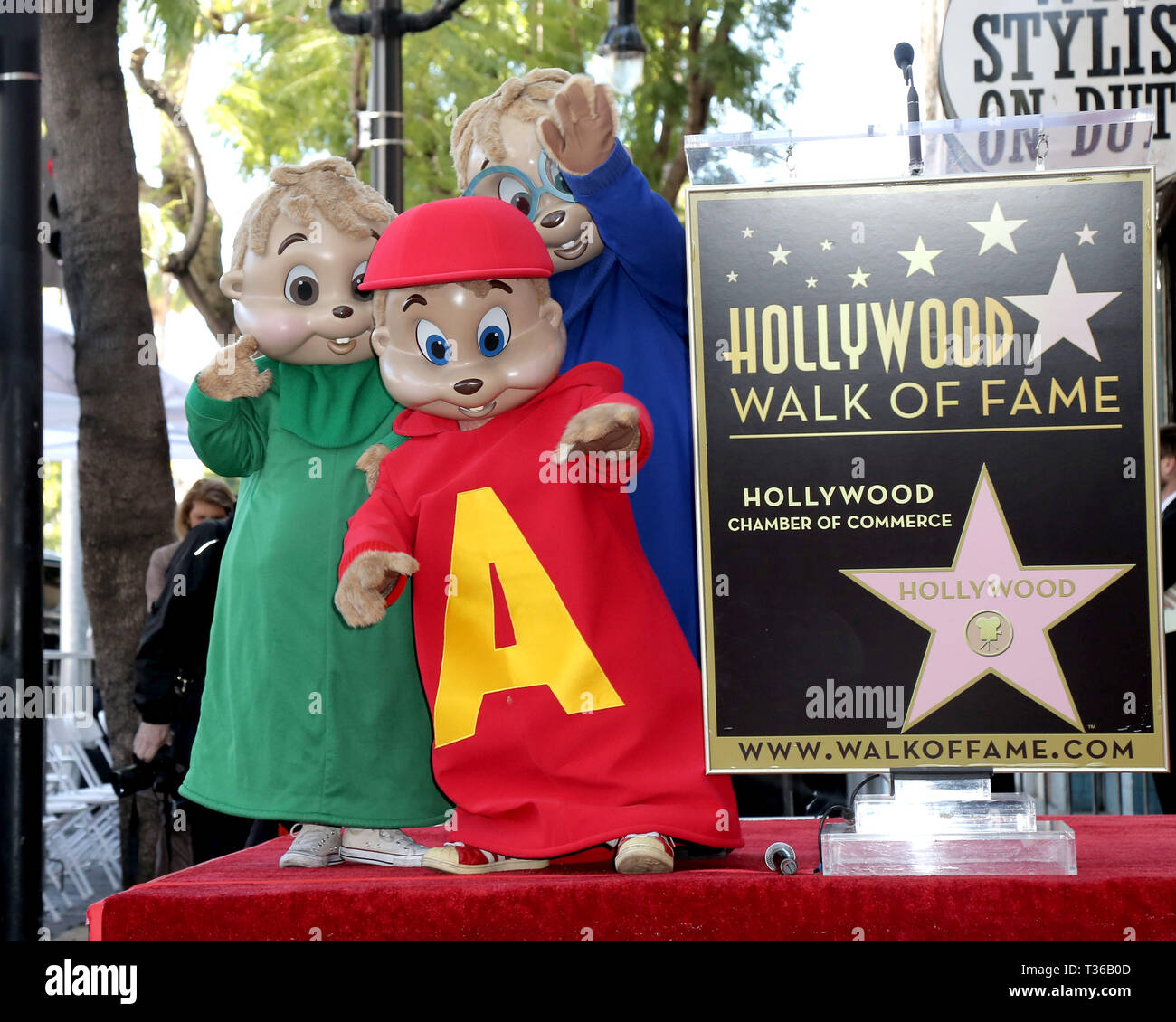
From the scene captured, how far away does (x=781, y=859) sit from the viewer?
9.23 ft

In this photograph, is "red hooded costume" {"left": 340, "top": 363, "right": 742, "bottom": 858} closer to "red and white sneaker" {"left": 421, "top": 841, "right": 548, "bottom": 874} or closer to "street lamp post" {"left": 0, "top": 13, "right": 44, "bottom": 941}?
"red and white sneaker" {"left": 421, "top": 841, "right": 548, "bottom": 874}

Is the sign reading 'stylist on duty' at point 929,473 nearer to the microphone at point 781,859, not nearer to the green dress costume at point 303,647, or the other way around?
the microphone at point 781,859

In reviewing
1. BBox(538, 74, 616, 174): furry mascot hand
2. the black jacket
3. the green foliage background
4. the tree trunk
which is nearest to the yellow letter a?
BBox(538, 74, 616, 174): furry mascot hand

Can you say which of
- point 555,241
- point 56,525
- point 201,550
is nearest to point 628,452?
point 555,241

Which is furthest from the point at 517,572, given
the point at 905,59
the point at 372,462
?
the point at 905,59

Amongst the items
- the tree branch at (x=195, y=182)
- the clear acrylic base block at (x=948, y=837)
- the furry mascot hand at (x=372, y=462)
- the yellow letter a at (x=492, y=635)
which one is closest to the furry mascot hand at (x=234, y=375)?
the furry mascot hand at (x=372, y=462)

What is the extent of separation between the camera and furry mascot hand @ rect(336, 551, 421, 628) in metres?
2.90

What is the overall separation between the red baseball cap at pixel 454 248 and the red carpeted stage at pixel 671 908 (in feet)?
4.21

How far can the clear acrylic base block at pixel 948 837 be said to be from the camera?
2650 millimetres

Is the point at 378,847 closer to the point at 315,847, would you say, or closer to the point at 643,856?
the point at 315,847

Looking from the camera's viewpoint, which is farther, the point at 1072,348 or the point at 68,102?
the point at 68,102

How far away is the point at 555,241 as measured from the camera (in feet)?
11.2
